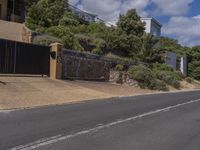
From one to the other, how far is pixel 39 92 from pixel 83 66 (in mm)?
10666

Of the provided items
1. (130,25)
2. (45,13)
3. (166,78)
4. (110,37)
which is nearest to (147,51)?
(110,37)

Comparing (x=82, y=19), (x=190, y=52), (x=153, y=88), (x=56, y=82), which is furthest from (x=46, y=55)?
(x=190, y=52)

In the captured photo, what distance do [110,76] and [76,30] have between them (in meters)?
9.71

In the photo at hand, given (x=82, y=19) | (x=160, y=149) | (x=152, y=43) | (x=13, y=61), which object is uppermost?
(x=82, y=19)

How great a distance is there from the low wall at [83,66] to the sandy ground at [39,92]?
6.86 feet

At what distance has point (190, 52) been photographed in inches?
3120

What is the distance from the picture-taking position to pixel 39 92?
20.8 meters

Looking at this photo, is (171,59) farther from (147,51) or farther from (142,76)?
(142,76)

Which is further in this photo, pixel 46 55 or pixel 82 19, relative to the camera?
pixel 82 19

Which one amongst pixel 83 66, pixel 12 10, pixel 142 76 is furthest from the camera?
pixel 12 10

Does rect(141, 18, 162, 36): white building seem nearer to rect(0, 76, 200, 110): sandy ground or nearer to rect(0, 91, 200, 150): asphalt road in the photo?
rect(0, 76, 200, 110): sandy ground

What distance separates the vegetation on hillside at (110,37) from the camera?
36219mm

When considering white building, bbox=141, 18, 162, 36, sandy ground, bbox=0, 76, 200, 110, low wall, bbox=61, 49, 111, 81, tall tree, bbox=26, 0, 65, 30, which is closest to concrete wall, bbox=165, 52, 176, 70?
white building, bbox=141, 18, 162, 36

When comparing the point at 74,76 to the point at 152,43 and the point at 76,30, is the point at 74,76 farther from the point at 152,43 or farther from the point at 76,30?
the point at 152,43
